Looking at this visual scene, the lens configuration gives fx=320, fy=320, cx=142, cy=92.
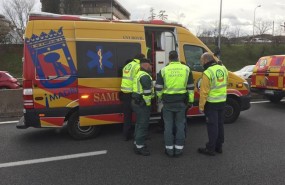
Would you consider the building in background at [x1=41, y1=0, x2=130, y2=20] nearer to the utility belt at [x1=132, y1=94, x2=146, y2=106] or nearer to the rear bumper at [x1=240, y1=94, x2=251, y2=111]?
the rear bumper at [x1=240, y1=94, x2=251, y2=111]

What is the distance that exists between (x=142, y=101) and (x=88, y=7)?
64364 millimetres

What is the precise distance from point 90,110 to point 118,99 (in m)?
0.63

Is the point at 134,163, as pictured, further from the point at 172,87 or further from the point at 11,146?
the point at 11,146

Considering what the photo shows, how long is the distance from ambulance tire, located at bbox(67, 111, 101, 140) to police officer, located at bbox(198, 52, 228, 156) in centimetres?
240

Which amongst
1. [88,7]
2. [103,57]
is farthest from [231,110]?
[88,7]

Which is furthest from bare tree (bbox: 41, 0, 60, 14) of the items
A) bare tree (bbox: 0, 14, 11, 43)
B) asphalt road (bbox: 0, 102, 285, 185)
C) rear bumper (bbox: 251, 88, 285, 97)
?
asphalt road (bbox: 0, 102, 285, 185)

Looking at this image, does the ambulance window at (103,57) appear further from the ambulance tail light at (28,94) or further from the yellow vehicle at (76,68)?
the ambulance tail light at (28,94)

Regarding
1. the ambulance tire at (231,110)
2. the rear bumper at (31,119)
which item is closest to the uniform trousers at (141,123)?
the rear bumper at (31,119)

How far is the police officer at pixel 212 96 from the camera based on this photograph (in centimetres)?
546

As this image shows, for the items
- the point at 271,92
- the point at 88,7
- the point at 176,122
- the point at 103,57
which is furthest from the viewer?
the point at 88,7

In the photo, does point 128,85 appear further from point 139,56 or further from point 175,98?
point 175,98

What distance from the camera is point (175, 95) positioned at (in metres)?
5.48

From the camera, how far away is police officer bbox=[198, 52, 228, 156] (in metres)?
5.46

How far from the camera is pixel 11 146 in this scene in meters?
6.28
